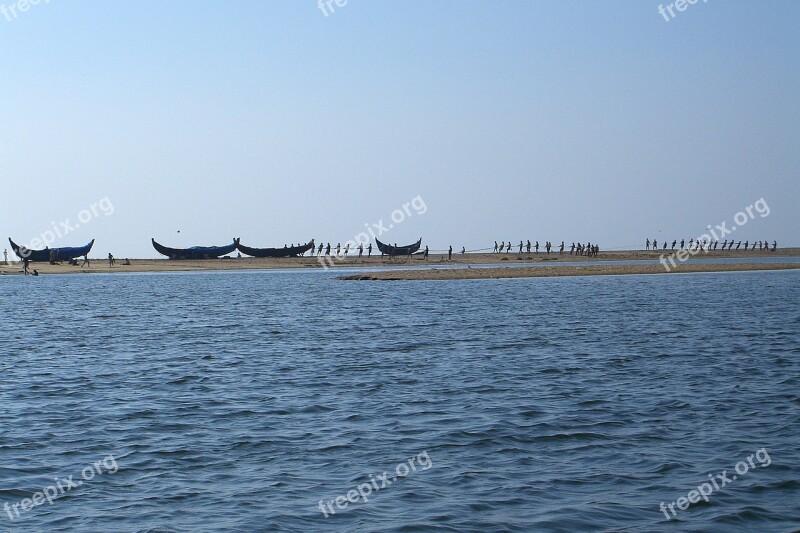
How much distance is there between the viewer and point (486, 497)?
12.1m

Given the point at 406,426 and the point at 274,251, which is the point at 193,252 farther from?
the point at 406,426

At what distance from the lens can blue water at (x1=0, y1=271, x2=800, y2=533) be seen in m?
11.6

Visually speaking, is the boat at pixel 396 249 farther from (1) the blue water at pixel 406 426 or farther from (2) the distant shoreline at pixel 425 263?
(1) the blue water at pixel 406 426

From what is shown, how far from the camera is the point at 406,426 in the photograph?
53.9 feet

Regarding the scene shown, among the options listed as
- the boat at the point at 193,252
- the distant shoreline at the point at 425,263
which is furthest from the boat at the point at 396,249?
the boat at the point at 193,252

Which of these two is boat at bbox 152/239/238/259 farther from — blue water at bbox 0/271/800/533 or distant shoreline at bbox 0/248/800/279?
blue water at bbox 0/271/800/533

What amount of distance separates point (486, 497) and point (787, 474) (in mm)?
4360

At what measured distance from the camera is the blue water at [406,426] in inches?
457

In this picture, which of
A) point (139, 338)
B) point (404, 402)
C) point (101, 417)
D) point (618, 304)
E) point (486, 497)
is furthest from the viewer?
point (618, 304)

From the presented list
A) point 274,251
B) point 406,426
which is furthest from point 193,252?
point 406,426

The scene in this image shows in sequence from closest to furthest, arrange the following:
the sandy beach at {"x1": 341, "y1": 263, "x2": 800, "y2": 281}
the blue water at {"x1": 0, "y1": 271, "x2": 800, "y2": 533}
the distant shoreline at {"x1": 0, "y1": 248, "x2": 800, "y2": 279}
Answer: the blue water at {"x1": 0, "y1": 271, "x2": 800, "y2": 533}
the sandy beach at {"x1": 341, "y1": 263, "x2": 800, "y2": 281}
the distant shoreline at {"x1": 0, "y1": 248, "x2": 800, "y2": 279}

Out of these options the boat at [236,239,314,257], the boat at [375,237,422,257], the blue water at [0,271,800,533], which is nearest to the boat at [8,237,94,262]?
the boat at [236,239,314,257]

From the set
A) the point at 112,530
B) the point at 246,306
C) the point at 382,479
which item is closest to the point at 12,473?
the point at 112,530

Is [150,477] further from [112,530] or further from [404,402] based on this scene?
[404,402]
